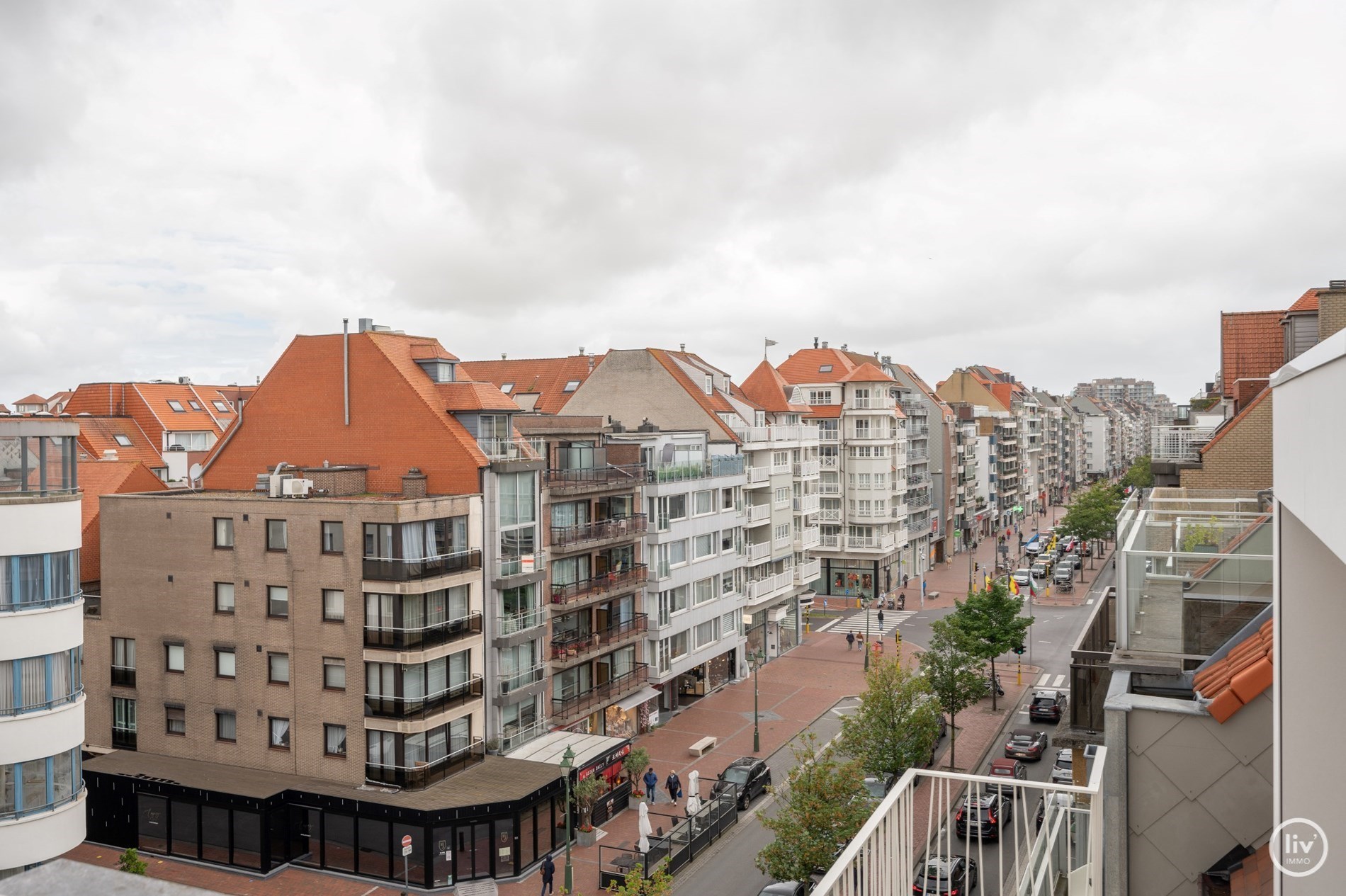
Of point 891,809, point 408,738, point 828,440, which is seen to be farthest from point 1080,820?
point 828,440

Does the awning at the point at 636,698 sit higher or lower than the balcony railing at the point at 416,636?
lower

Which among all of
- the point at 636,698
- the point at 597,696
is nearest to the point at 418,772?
the point at 597,696

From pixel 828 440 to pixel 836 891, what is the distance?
79157 mm

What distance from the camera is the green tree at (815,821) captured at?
1091 inches

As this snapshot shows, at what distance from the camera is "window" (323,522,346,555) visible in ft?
111

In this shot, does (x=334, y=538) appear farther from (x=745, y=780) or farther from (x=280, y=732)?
(x=745, y=780)

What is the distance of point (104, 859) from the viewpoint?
1336 inches

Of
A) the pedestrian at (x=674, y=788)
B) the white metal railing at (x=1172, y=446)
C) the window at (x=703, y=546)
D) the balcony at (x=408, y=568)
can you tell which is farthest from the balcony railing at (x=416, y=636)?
the white metal railing at (x=1172, y=446)

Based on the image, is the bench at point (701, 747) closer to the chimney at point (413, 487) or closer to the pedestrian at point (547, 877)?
the pedestrian at point (547, 877)

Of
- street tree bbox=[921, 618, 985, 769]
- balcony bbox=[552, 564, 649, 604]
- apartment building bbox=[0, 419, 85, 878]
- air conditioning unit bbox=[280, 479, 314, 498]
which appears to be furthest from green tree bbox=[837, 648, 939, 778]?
apartment building bbox=[0, 419, 85, 878]

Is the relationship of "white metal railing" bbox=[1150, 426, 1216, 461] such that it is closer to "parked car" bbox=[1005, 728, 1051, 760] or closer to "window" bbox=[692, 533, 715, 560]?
"parked car" bbox=[1005, 728, 1051, 760]

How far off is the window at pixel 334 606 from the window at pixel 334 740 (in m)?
3.63

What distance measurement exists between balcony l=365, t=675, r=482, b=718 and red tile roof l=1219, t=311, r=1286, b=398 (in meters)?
31.9

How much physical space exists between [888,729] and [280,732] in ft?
70.1
